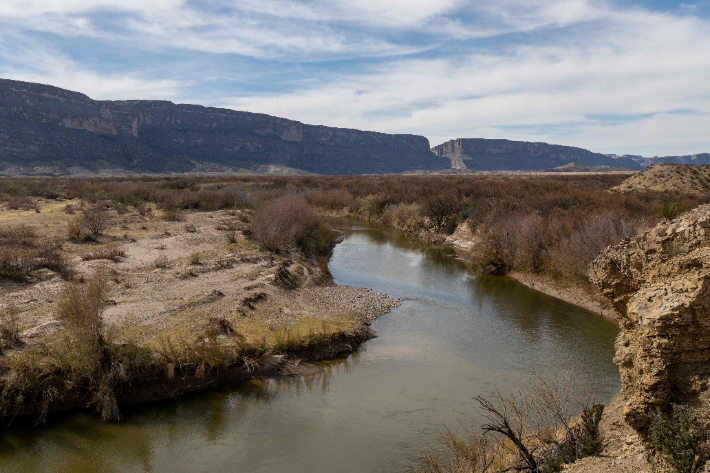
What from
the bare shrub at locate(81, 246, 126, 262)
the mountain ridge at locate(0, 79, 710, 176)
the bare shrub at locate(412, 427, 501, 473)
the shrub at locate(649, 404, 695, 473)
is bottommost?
the bare shrub at locate(412, 427, 501, 473)

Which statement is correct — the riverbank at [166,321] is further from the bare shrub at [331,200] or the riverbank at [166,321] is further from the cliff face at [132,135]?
the cliff face at [132,135]

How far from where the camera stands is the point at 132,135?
150m

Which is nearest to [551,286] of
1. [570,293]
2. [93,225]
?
[570,293]

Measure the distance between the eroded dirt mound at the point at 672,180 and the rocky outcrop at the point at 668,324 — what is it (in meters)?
44.2

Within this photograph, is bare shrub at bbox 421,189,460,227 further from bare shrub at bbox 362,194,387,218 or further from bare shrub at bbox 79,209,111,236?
bare shrub at bbox 79,209,111,236

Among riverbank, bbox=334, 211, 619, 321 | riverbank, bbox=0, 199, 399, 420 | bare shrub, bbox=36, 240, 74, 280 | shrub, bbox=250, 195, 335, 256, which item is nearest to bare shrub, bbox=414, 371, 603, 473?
riverbank, bbox=334, 211, 619, 321

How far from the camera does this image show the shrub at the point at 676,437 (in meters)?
6.12

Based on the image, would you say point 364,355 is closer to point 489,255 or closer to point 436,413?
point 436,413

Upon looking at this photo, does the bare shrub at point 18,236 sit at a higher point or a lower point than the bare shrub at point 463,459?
higher

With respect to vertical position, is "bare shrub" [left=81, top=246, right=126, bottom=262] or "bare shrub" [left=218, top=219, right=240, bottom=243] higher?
"bare shrub" [left=218, top=219, right=240, bottom=243]

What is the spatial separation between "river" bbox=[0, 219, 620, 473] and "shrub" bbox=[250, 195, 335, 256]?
11.4 metres

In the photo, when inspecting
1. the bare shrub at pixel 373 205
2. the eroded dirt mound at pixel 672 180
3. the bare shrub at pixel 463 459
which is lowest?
the bare shrub at pixel 463 459

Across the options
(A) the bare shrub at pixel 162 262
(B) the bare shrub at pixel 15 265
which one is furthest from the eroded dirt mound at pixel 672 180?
(B) the bare shrub at pixel 15 265

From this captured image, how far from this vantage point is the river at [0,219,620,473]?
423 inches
